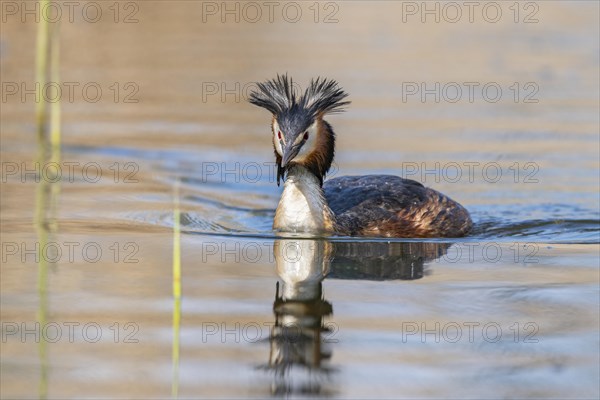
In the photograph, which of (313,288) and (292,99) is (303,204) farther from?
(313,288)

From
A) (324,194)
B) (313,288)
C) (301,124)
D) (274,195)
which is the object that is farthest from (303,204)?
(274,195)

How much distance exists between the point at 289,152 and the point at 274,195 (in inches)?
142

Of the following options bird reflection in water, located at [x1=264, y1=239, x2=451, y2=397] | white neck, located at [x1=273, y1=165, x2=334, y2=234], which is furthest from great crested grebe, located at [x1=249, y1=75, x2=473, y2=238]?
bird reflection in water, located at [x1=264, y1=239, x2=451, y2=397]

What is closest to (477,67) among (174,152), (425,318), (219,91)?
(219,91)

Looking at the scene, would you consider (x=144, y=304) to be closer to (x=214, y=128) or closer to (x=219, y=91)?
(x=214, y=128)

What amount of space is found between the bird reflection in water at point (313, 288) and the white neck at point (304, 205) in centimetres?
16

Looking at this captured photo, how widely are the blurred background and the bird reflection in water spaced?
0.13 feet

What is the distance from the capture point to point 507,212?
14.2 meters

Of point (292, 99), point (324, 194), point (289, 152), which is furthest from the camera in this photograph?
point (324, 194)

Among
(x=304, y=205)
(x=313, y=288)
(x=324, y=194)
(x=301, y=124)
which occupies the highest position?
(x=301, y=124)

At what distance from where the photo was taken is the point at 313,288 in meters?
10.2

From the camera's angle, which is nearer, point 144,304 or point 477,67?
point 144,304

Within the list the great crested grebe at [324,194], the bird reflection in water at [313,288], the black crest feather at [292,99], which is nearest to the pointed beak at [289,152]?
the great crested grebe at [324,194]

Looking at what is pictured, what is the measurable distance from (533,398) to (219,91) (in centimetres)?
1318
